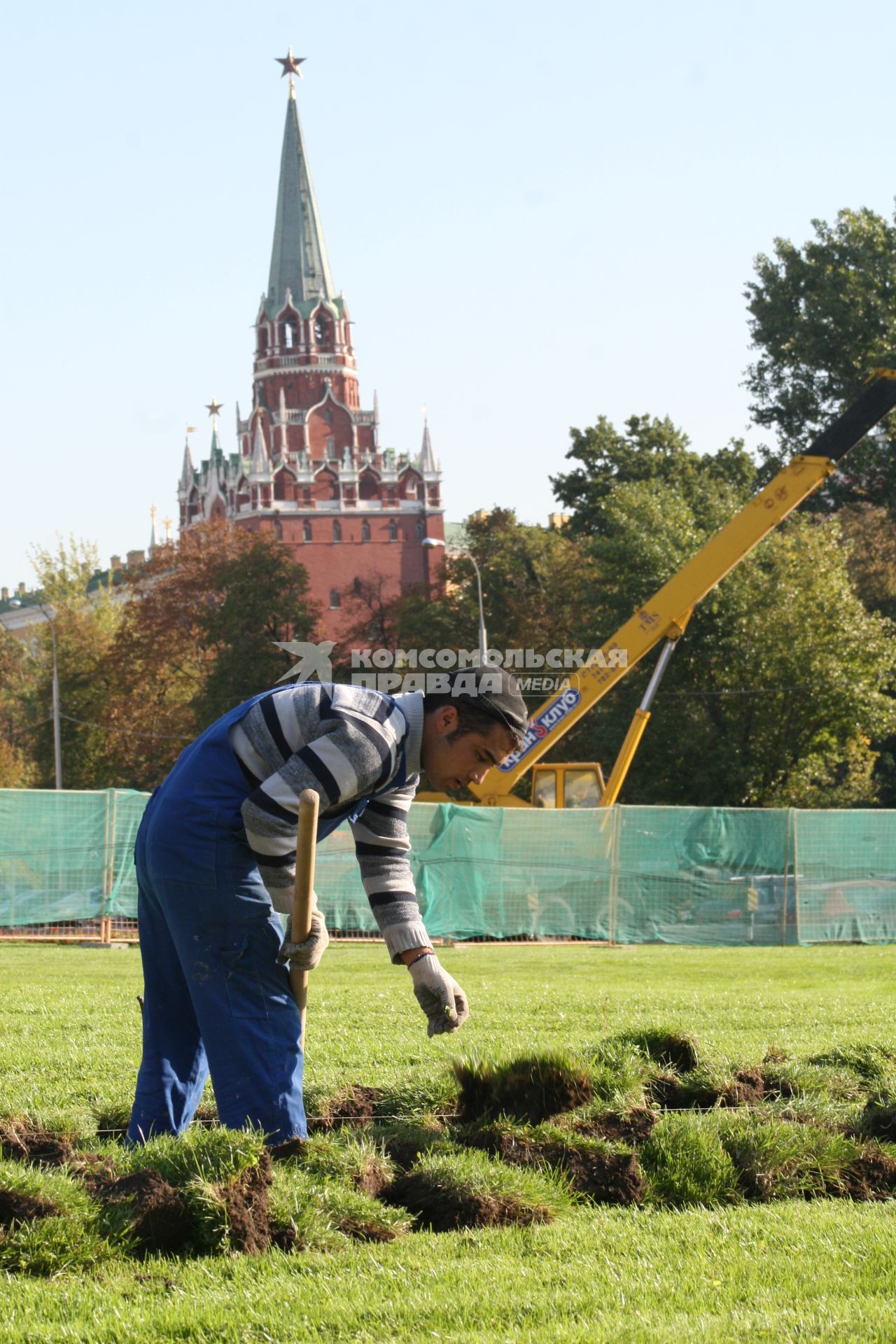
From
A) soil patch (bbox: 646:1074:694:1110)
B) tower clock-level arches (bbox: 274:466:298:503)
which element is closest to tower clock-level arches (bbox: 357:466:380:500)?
tower clock-level arches (bbox: 274:466:298:503)

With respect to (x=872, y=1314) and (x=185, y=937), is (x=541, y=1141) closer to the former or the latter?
(x=185, y=937)

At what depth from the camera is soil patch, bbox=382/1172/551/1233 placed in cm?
421

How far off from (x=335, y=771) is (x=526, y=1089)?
1484 millimetres

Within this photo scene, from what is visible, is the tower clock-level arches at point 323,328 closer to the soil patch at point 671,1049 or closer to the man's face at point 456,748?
the soil patch at point 671,1049

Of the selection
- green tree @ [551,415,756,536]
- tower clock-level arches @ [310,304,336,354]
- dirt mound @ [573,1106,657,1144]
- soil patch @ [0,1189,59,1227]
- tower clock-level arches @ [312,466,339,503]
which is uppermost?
tower clock-level arches @ [310,304,336,354]

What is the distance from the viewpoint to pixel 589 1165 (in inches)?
184

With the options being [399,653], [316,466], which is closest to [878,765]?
[399,653]

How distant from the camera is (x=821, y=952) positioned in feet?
62.6

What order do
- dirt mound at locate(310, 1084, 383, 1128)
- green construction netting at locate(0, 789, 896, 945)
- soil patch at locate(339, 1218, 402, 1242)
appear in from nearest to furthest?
1. soil patch at locate(339, 1218, 402, 1242)
2. dirt mound at locate(310, 1084, 383, 1128)
3. green construction netting at locate(0, 789, 896, 945)

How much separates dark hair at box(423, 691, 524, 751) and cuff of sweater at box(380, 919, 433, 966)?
67cm

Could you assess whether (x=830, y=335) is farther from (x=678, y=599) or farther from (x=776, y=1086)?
Result: (x=776, y=1086)

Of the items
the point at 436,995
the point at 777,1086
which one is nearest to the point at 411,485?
the point at 777,1086

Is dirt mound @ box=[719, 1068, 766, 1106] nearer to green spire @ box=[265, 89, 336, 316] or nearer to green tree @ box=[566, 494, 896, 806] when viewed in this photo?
green tree @ box=[566, 494, 896, 806]

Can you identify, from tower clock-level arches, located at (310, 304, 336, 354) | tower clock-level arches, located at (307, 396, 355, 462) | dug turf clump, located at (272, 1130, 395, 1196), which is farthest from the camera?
tower clock-level arches, located at (307, 396, 355, 462)
